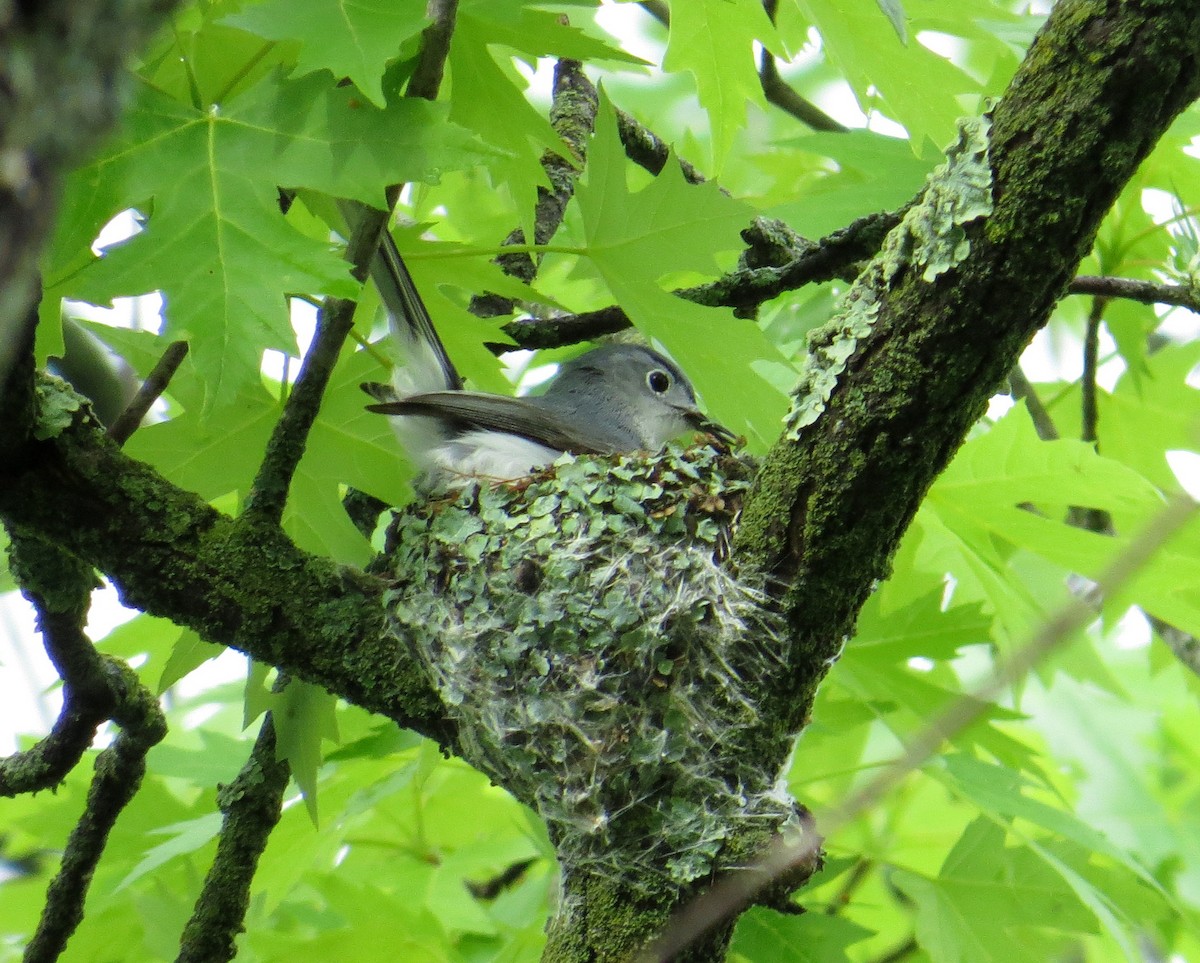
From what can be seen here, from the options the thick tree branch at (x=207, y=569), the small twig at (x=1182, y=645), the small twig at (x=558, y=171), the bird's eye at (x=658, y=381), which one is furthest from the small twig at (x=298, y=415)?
the small twig at (x=1182, y=645)

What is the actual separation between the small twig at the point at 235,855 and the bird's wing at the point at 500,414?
0.84 metres

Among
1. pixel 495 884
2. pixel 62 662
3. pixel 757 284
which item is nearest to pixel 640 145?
pixel 757 284

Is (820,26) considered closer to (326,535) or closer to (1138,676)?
(326,535)

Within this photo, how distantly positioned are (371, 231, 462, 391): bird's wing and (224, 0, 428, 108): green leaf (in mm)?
786

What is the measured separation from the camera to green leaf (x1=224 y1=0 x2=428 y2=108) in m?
1.59

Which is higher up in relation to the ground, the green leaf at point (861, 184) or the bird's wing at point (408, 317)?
the green leaf at point (861, 184)

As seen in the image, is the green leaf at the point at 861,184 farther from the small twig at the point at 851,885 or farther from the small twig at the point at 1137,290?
the small twig at the point at 851,885

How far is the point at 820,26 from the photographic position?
7.52 ft

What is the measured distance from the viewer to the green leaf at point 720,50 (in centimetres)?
238

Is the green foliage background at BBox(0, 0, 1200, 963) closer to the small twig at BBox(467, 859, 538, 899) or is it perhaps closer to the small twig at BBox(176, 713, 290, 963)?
the small twig at BBox(176, 713, 290, 963)

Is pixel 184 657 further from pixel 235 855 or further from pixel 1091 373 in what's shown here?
pixel 1091 373

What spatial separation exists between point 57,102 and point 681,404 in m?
3.55

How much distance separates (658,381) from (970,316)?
241cm

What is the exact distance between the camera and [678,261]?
2.22 metres
